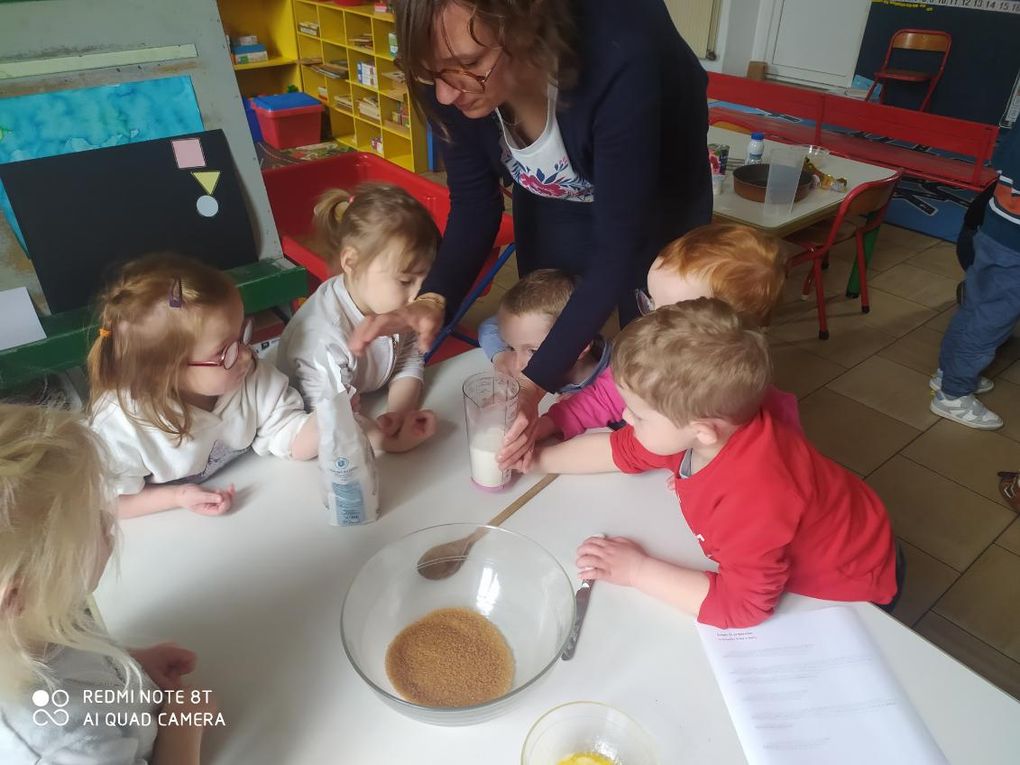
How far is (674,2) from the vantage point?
214 inches

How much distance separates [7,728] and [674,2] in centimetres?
605

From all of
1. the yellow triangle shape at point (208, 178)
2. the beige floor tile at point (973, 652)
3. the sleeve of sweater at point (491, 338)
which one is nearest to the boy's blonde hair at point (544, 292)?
the sleeve of sweater at point (491, 338)

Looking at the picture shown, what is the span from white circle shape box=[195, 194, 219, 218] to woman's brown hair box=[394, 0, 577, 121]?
29.3 inches

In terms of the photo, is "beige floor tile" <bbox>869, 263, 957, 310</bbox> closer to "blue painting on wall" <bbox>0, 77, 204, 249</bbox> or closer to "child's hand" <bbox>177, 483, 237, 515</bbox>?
"blue painting on wall" <bbox>0, 77, 204, 249</bbox>

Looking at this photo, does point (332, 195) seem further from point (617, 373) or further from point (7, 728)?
point (7, 728)

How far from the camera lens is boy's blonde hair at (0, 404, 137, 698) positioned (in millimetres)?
634

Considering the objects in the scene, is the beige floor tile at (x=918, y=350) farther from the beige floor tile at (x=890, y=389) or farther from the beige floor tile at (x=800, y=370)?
the beige floor tile at (x=800, y=370)

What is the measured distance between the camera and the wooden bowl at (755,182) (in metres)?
2.89

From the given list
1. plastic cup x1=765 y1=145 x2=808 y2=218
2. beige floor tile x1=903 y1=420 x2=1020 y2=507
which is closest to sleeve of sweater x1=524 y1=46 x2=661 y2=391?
plastic cup x1=765 y1=145 x2=808 y2=218

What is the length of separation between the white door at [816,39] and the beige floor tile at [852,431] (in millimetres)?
3245

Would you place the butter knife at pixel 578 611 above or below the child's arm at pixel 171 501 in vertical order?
below

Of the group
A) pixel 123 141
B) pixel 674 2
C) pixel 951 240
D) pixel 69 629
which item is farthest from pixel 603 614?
pixel 674 2

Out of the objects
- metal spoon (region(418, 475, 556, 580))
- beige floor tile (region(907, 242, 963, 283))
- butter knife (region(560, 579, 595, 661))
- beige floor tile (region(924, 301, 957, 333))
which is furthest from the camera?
beige floor tile (region(907, 242, 963, 283))

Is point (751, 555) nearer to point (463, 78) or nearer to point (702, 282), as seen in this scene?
point (702, 282)
